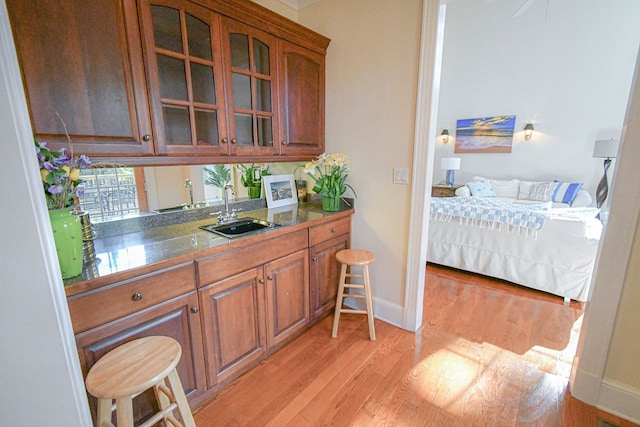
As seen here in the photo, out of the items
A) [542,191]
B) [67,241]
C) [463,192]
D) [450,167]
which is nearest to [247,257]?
[67,241]

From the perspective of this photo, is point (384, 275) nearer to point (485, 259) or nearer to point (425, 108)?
point (425, 108)

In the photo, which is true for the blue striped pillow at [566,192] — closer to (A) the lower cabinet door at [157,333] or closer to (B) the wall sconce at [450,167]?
(B) the wall sconce at [450,167]

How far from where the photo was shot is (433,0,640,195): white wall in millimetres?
4457

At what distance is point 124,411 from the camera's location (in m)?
0.96

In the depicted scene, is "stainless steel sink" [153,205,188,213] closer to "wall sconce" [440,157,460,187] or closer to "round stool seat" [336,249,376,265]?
"round stool seat" [336,249,376,265]

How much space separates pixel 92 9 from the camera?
118cm

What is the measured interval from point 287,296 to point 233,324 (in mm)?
418

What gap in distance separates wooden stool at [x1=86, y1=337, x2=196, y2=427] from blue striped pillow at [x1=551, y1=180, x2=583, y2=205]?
221 inches

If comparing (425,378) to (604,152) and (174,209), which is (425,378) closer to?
(174,209)

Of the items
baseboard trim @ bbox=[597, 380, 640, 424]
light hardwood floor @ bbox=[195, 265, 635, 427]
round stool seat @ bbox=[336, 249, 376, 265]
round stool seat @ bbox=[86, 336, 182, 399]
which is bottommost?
light hardwood floor @ bbox=[195, 265, 635, 427]

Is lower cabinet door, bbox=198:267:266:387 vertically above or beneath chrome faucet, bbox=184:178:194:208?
beneath

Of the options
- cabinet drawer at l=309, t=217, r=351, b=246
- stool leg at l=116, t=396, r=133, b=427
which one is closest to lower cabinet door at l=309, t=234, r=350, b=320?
cabinet drawer at l=309, t=217, r=351, b=246

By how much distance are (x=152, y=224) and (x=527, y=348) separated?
2629 mm

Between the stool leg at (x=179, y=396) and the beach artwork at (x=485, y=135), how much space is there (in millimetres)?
6145
